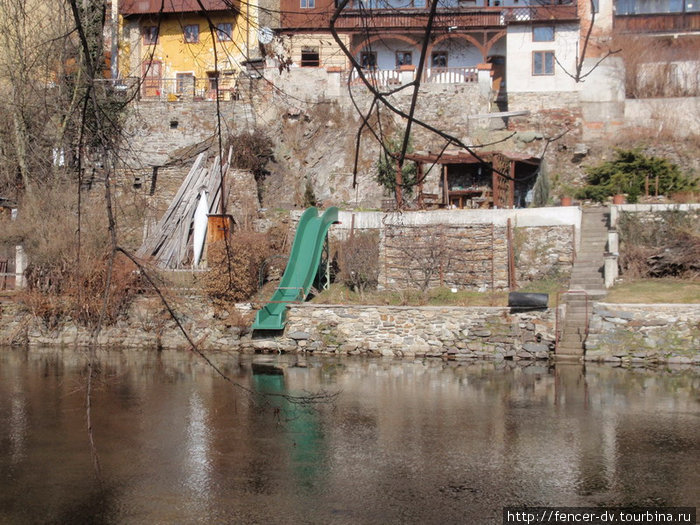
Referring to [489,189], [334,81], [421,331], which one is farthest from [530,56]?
[421,331]

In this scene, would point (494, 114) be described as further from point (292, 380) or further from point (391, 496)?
point (391, 496)

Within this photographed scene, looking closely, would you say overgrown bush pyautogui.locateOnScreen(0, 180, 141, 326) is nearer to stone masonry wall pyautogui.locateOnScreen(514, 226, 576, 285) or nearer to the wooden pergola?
the wooden pergola

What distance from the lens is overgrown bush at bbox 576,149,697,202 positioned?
2369 centimetres

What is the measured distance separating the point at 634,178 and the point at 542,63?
25.8ft

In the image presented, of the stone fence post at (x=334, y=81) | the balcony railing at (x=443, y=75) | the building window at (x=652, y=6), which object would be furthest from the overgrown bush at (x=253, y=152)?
the building window at (x=652, y=6)

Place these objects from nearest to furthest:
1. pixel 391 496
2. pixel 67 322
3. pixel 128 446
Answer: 1. pixel 391 496
2. pixel 128 446
3. pixel 67 322

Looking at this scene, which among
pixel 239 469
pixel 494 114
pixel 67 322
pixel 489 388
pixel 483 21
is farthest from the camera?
pixel 483 21

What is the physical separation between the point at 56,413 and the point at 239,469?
432cm

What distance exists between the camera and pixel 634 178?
947 inches

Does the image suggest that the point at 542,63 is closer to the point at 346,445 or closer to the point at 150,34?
the point at 346,445

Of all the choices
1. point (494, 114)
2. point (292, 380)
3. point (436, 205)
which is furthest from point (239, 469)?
point (494, 114)

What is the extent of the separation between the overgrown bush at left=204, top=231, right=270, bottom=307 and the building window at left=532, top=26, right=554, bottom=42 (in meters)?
15.5

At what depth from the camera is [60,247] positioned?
2020 centimetres

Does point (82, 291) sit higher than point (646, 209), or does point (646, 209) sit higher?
point (646, 209)
